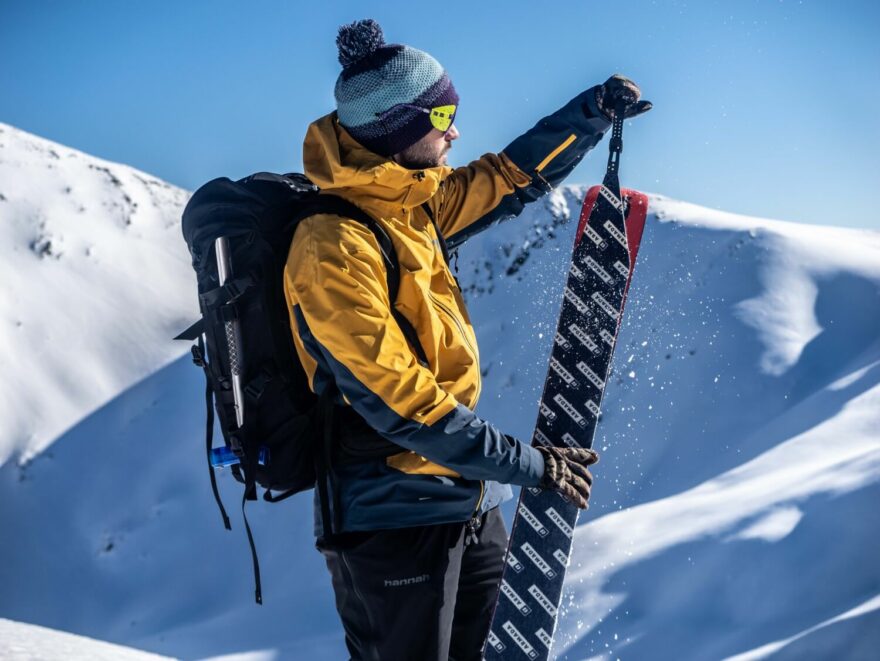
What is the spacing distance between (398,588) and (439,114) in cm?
155

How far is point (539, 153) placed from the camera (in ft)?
11.1

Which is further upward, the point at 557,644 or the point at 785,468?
the point at 557,644

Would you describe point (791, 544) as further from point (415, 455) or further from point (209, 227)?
point (209, 227)

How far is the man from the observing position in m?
2.36

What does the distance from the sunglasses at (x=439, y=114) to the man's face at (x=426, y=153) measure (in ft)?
0.07

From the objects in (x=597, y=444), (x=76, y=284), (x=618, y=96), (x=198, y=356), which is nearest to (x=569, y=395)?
(x=618, y=96)

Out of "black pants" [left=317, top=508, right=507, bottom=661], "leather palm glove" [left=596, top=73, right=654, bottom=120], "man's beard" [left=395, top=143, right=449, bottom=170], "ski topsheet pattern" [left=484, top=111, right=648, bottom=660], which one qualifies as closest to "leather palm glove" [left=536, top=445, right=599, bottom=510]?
"black pants" [left=317, top=508, right=507, bottom=661]

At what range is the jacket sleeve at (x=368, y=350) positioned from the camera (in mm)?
2318

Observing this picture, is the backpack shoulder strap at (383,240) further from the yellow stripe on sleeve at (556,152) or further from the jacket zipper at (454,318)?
the yellow stripe on sleeve at (556,152)

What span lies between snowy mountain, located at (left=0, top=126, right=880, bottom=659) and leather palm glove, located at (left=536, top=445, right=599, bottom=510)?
3.98m

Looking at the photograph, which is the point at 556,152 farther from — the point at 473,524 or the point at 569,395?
the point at 473,524

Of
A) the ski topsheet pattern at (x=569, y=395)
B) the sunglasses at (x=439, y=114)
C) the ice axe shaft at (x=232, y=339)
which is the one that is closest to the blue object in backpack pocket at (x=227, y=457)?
the ice axe shaft at (x=232, y=339)

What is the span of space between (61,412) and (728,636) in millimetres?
18911

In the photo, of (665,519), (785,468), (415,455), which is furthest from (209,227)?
(785,468)
